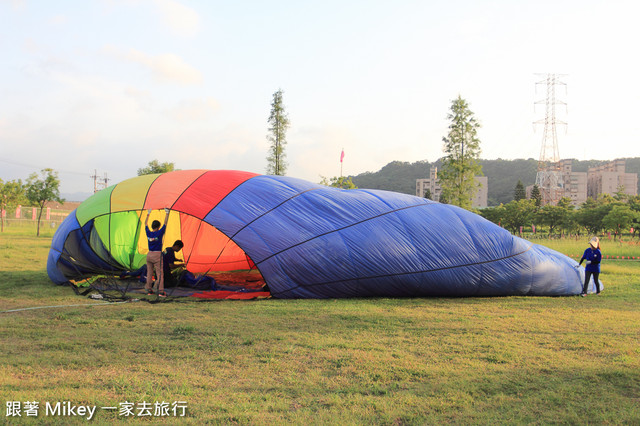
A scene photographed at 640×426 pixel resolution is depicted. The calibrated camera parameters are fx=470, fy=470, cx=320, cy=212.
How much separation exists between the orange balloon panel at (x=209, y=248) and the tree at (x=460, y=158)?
1278cm

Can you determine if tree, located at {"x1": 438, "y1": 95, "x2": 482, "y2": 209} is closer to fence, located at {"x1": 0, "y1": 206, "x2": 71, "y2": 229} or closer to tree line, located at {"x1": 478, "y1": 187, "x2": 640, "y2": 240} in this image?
tree line, located at {"x1": 478, "y1": 187, "x2": 640, "y2": 240}

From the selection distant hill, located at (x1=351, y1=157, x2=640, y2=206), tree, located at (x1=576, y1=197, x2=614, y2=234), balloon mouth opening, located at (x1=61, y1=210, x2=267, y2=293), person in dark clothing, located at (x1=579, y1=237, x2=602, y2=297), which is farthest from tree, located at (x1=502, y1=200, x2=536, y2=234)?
distant hill, located at (x1=351, y1=157, x2=640, y2=206)

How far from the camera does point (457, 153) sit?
21.9 m

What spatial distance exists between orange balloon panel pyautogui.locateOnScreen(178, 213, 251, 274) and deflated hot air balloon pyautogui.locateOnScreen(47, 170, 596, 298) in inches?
104

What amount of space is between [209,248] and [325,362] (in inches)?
325

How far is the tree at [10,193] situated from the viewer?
29.5 metres

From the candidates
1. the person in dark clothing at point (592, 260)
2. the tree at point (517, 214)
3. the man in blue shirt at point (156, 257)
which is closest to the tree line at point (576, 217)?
the tree at point (517, 214)

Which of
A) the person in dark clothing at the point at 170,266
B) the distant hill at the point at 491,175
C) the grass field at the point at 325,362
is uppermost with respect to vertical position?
the distant hill at the point at 491,175

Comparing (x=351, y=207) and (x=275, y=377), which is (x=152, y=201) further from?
(x=275, y=377)

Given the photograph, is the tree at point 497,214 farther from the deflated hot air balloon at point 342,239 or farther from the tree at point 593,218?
the deflated hot air balloon at point 342,239

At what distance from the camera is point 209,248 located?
11.9 meters

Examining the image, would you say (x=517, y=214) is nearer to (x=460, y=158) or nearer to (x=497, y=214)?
(x=497, y=214)

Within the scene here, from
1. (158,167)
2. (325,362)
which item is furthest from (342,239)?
(158,167)

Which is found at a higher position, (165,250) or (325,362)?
(165,250)
